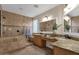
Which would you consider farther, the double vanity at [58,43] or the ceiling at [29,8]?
the ceiling at [29,8]

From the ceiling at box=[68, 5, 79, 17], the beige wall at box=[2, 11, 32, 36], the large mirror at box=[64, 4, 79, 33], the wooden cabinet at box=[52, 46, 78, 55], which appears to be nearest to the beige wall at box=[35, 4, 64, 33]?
the large mirror at box=[64, 4, 79, 33]

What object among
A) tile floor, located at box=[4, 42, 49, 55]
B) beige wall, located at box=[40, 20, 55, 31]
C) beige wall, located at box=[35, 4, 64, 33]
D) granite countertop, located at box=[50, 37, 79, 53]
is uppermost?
beige wall, located at box=[35, 4, 64, 33]

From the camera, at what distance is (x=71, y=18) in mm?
1729

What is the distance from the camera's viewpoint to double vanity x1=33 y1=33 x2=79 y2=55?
1.58 metres

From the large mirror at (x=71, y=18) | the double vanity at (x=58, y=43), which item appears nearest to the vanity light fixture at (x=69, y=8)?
the large mirror at (x=71, y=18)

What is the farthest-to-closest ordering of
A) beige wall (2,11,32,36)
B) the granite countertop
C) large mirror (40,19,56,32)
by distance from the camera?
large mirror (40,19,56,32) < beige wall (2,11,32,36) < the granite countertop

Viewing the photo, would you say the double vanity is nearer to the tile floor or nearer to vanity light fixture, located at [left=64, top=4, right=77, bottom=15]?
the tile floor

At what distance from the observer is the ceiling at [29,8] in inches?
67.7

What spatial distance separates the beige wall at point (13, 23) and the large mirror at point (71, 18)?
0.65 m

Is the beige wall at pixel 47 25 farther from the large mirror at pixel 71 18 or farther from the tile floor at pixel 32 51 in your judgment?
the tile floor at pixel 32 51

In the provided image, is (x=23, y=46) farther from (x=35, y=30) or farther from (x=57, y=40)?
(x=57, y=40)

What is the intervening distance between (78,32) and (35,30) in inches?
30.1

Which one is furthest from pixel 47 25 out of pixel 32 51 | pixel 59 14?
pixel 32 51

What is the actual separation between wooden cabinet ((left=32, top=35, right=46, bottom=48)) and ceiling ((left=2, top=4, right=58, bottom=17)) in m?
0.42
